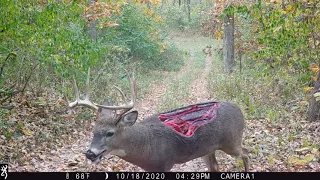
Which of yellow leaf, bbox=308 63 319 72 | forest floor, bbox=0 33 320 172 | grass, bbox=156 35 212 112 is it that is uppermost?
yellow leaf, bbox=308 63 319 72

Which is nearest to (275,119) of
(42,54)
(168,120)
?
(168,120)

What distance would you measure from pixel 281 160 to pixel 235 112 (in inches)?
61.9

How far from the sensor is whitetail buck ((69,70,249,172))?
496cm

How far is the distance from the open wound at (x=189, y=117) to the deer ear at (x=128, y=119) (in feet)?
2.35

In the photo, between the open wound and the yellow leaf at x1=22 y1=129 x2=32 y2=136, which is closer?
the open wound

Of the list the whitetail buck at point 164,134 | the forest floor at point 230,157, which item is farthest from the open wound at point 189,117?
the forest floor at point 230,157

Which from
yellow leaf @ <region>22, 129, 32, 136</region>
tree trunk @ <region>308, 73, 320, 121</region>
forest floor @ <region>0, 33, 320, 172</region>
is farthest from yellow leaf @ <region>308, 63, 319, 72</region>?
yellow leaf @ <region>22, 129, 32, 136</region>

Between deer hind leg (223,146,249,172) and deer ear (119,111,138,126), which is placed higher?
deer ear (119,111,138,126)

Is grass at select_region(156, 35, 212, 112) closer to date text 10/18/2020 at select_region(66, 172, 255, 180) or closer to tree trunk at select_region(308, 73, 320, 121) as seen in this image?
tree trunk at select_region(308, 73, 320, 121)

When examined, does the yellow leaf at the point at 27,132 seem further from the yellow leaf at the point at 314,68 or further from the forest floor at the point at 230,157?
the yellow leaf at the point at 314,68

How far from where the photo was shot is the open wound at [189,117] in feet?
18.5

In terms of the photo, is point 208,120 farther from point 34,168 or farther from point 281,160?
point 34,168

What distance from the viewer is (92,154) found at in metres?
4.70

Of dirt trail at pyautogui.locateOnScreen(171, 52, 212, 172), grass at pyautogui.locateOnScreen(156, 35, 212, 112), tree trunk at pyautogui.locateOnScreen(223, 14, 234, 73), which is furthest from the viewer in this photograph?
tree trunk at pyautogui.locateOnScreen(223, 14, 234, 73)
